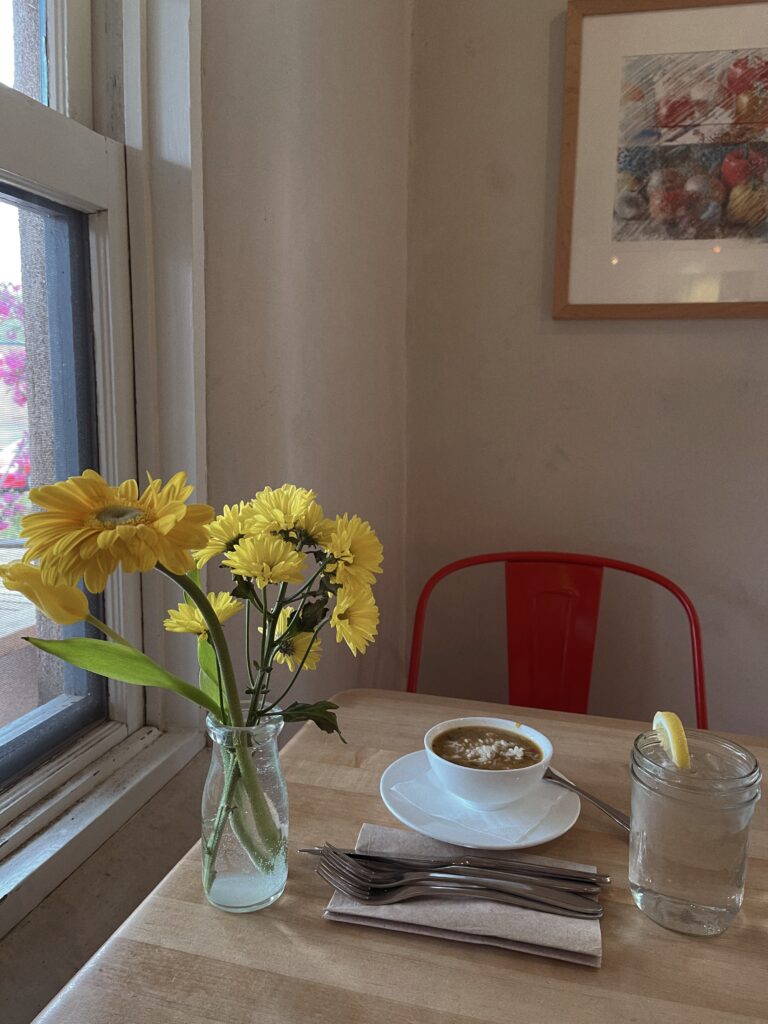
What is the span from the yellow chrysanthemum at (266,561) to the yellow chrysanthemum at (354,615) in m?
0.05

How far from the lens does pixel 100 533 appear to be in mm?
470

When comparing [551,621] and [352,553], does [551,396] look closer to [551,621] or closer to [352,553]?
[551,621]

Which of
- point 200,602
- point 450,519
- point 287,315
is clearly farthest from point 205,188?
point 450,519

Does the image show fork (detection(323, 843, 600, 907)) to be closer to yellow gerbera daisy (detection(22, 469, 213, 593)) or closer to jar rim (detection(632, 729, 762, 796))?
jar rim (detection(632, 729, 762, 796))

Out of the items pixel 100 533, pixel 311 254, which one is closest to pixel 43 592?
pixel 100 533

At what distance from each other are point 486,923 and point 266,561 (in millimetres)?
331

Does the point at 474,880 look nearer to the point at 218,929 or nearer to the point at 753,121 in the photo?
the point at 218,929

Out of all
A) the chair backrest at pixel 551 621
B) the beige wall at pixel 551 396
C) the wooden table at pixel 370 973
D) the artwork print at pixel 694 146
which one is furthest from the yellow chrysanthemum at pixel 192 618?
the artwork print at pixel 694 146

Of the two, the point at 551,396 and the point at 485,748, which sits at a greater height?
the point at 551,396

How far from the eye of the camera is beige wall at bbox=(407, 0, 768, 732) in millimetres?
1616

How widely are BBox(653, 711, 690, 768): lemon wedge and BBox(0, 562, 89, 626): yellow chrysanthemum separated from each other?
0.48 m

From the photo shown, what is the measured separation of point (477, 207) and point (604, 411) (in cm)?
53

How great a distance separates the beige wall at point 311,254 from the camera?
40.1 inches

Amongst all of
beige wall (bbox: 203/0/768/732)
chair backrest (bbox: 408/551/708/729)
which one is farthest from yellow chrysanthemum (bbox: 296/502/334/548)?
chair backrest (bbox: 408/551/708/729)
